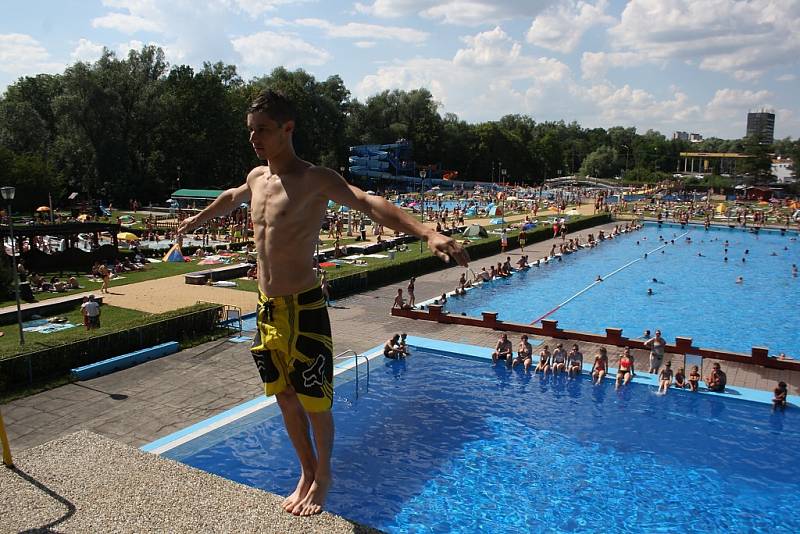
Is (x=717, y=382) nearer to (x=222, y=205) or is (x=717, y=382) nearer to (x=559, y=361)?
(x=559, y=361)

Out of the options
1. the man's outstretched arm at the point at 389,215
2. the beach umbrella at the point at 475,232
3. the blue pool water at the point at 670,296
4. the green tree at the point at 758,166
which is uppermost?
the green tree at the point at 758,166

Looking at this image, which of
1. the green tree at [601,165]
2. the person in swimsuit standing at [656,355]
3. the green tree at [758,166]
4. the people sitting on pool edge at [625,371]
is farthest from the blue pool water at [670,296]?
the green tree at [601,165]

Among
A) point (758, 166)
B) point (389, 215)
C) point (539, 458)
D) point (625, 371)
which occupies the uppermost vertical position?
point (758, 166)

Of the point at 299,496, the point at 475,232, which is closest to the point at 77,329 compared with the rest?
the point at 299,496

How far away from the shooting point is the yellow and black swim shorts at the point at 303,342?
15.2 feet

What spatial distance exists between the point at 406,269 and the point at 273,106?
26.5m

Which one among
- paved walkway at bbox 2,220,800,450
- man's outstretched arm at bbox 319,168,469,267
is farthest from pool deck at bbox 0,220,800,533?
man's outstretched arm at bbox 319,168,469,267

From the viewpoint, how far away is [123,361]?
16.3 metres

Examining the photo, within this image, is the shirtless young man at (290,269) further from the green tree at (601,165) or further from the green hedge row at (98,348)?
the green tree at (601,165)

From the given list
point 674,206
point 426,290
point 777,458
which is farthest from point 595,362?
point 674,206

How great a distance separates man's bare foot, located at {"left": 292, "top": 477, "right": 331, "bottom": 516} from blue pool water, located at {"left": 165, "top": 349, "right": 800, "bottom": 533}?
225 inches

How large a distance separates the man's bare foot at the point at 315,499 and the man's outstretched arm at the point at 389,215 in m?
2.29

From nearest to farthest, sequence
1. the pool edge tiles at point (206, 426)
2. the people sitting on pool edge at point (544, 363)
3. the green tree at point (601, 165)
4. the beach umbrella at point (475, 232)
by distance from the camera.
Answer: the pool edge tiles at point (206, 426)
the people sitting on pool edge at point (544, 363)
the beach umbrella at point (475, 232)
the green tree at point (601, 165)

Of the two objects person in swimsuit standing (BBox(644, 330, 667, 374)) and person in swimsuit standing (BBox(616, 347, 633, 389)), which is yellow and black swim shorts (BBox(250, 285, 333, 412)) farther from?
person in swimsuit standing (BBox(644, 330, 667, 374))
